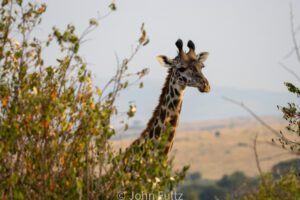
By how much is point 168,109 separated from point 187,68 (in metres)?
1.18

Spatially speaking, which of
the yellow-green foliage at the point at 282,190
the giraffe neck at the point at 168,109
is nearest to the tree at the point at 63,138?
the giraffe neck at the point at 168,109

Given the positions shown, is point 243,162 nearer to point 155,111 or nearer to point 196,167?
point 196,167

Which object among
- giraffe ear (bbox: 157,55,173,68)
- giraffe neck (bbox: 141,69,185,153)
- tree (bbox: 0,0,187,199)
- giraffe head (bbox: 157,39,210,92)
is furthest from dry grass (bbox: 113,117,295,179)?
tree (bbox: 0,0,187,199)

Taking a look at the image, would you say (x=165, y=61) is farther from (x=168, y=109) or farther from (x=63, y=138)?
(x=63, y=138)

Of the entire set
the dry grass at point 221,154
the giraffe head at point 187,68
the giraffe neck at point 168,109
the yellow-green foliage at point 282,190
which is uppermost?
the dry grass at point 221,154

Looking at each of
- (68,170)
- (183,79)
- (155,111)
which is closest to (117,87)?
(68,170)

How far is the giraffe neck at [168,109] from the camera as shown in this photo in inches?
569

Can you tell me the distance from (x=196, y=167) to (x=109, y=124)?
528 ft

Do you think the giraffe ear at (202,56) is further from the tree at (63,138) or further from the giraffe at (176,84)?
the tree at (63,138)

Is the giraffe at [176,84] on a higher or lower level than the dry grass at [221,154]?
lower

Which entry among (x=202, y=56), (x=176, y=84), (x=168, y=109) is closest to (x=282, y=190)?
(x=202, y=56)

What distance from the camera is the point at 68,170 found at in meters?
Result: 10.2

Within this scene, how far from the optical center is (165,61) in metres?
15.9

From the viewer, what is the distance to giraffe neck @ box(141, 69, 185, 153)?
1446cm
